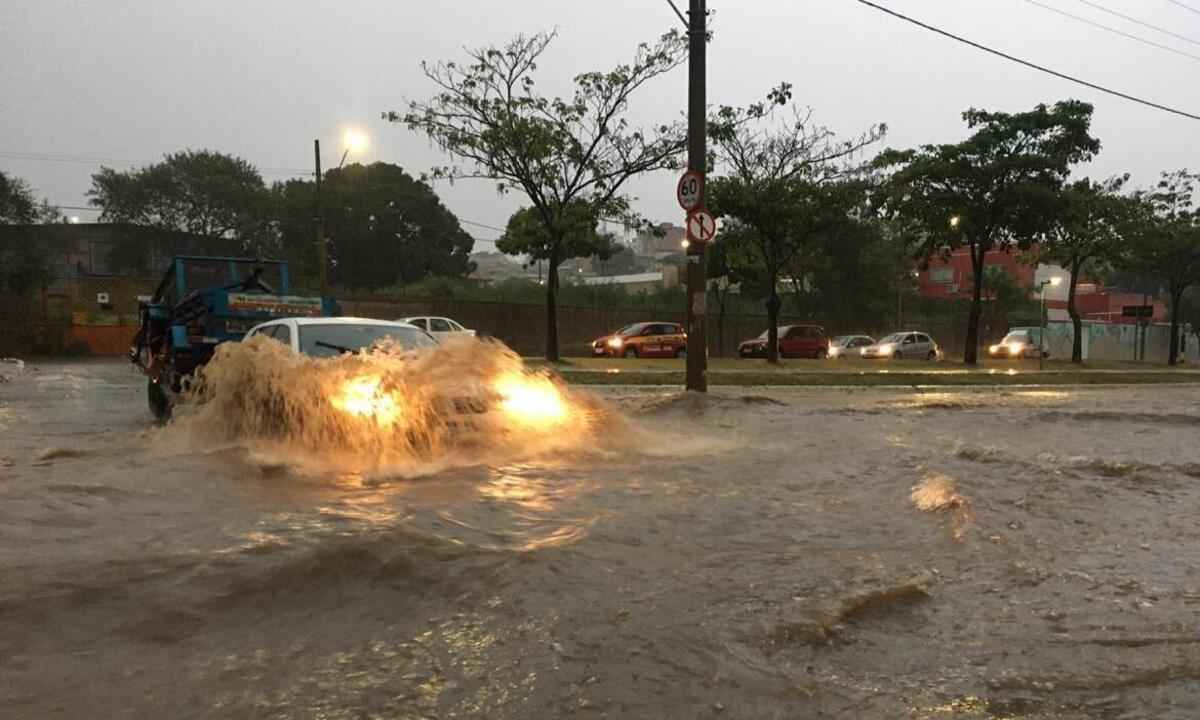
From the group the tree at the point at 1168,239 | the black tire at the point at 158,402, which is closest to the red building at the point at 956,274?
the tree at the point at 1168,239

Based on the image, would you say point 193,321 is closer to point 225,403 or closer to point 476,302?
point 225,403

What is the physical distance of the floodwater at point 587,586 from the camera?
9.83 feet

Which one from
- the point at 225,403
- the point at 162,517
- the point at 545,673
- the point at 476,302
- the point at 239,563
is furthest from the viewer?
the point at 476,302

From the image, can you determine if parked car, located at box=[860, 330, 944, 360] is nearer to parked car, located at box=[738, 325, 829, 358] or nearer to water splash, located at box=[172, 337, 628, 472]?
parked car, located at box=[738, 325, 829, 358]

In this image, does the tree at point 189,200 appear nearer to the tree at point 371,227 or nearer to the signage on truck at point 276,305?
the tree at point 371,227

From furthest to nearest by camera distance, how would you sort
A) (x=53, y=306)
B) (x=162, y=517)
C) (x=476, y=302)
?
(x=476, y=302) → (x=53, y=306) → (x=162, y=517)

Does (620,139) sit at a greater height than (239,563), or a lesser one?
greater

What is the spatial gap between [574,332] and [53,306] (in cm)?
1937

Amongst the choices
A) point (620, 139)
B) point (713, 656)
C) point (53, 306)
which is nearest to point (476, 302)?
point (620, 139)

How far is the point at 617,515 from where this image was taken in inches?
217

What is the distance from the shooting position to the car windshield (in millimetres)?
8156

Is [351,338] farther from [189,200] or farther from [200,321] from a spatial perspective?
[189,200]

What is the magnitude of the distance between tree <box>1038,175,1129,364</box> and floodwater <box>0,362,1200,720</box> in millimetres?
22141

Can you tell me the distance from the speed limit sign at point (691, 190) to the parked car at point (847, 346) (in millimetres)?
23381
